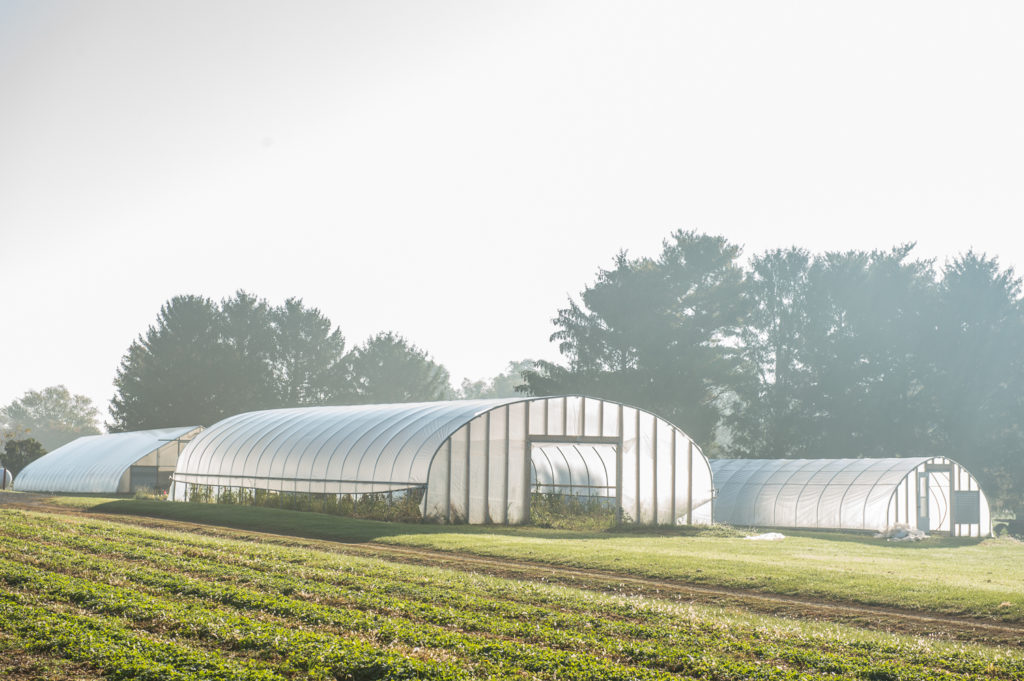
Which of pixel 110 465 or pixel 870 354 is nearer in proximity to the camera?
pixel 110 465

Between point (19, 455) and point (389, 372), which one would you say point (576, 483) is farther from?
point (389, 372)

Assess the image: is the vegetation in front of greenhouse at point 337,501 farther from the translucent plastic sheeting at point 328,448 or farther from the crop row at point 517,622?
the crop row at point 517,622

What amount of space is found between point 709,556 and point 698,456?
50.5ft

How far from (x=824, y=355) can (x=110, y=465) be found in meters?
48.8

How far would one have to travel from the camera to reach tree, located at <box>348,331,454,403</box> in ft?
320

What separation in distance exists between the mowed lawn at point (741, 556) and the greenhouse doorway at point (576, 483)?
124 inches

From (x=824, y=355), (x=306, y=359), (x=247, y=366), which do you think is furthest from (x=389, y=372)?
(x=824, y=355)

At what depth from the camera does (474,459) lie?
3247cm

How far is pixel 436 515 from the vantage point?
1222 inches

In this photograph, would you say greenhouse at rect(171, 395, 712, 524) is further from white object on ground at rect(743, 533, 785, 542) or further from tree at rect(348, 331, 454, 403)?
tree at rect(348, 331, 454, 403)

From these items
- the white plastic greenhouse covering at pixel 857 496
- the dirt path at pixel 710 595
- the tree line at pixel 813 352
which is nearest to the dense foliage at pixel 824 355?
the tree line at pixel 813 352

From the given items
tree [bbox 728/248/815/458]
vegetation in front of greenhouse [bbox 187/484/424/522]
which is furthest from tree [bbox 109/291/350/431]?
vegetation in front of greenhouse [bbox 187/484/424/522]

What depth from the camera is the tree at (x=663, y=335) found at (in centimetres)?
6638

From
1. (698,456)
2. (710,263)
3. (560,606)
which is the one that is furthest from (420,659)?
(710,263)
